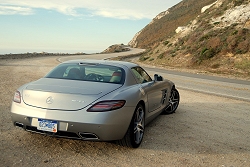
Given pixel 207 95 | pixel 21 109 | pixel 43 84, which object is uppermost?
pixel 43 84

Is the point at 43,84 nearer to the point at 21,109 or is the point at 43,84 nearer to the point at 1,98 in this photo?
the point at 21,109

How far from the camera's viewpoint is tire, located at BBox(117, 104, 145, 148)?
4.75 m

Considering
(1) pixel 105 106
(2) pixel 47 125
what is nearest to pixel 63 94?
(2) pixel 47 125

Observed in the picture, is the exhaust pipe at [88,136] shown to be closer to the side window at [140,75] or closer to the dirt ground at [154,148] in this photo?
the dirt ground at [154,148]

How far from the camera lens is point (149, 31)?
97.5 metres

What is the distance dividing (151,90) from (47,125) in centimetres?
233

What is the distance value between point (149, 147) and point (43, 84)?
2.02 m

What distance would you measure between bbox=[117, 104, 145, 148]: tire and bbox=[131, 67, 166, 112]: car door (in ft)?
1.50

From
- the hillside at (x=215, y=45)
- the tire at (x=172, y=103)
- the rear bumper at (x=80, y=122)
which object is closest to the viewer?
the rear bumper at (x=80, y=122)

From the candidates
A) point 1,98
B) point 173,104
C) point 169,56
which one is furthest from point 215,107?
point 169,56

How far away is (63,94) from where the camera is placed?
439 cm

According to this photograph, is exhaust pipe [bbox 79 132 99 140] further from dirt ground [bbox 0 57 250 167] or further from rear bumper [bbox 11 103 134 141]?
dirt ground [bbox 0 57 250 167]

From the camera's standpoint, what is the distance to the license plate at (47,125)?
4285mm

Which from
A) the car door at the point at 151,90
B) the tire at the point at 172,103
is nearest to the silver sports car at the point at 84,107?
the car door at the point at 151,90
